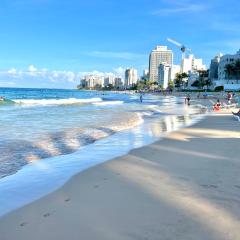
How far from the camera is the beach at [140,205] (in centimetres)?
485

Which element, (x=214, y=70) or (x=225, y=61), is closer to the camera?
(x=225, y=61)

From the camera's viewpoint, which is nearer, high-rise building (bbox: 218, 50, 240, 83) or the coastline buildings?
the coastline buildings

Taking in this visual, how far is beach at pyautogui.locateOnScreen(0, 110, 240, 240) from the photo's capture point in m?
4.85

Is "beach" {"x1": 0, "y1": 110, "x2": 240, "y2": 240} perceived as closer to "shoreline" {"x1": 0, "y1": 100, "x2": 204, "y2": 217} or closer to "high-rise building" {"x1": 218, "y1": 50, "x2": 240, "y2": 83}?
"shoreline" {"x1": 0, "y1": 100, "x2": 204, "y2": 217}

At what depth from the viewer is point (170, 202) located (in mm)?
6051

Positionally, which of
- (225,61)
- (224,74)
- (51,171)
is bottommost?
Result: (51,171)

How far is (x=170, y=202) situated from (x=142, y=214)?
706mm

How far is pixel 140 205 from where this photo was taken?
5945mm

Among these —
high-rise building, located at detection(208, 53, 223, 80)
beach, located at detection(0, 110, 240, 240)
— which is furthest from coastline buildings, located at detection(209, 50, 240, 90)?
beach, located at detection(0, 110, 240, 240)

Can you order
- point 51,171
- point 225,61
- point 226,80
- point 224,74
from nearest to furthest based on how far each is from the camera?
point 51,171, point 226,80, point 224,74, point 225,61

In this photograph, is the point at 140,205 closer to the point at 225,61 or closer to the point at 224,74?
the point at 224,74

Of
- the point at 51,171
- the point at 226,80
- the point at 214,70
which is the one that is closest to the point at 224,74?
the point at 226,80

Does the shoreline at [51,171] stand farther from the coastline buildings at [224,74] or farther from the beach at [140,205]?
the coastline buildings at [224,74]

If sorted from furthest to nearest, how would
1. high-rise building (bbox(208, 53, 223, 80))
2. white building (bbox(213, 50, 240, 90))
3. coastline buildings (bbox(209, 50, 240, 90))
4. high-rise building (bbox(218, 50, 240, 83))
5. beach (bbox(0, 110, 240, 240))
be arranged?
high-rise building (bbox(208, 53, 223, 80))
high-rise building (bbox(218, 50, 240, 83))
coastline buildings (bbox(209, 50, 240, 90))
white building (bbox(213, 50, 240, 90))
beach (bbox(0, 110, 240, 240))
